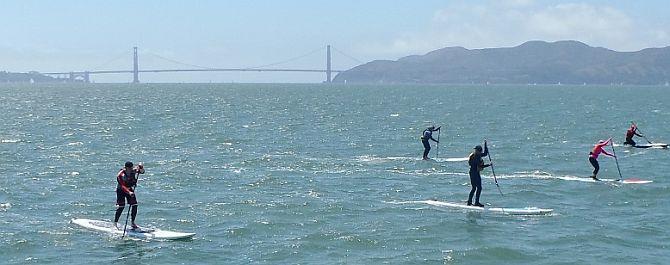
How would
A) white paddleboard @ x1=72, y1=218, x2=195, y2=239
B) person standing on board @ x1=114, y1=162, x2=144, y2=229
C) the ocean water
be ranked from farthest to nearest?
person standing on board @ x1=114, y1=162, x2=144, y2=229 → white paddleboard @ x1=72, y1=218, x2=195, y2=239 → the ocean water

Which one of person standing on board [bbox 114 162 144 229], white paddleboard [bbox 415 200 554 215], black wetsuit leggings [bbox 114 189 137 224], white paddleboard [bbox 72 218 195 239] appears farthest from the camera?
white paddleboard [bbox 415 200 554 215]

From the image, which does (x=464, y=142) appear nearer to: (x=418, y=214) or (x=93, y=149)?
(x=93, y=149)

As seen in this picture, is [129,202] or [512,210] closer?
[129,202]

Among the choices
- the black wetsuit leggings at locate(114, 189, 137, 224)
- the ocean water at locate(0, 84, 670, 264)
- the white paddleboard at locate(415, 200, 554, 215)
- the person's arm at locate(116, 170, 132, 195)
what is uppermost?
the person's arm at locate(116, 170, 132, 195)

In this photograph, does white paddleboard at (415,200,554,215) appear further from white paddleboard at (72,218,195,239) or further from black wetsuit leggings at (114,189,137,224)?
black wetsuit leggings at (114,189,137,224)

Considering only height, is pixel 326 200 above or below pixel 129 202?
below

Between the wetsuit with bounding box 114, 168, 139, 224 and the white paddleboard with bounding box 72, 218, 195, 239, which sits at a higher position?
the wetsuit with bounding box 114, 168, 139, 224

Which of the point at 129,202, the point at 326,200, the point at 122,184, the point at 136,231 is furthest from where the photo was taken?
the point at 326,200

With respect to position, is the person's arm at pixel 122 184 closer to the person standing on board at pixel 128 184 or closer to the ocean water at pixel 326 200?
the person standing on board at pixel 128 184

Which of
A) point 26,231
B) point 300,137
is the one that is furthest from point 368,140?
point 26,231

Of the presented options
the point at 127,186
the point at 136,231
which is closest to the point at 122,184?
the point at 127,186

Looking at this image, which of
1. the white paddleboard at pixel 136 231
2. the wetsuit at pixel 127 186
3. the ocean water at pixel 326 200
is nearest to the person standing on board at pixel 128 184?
the wetsuit at pixel 127 186

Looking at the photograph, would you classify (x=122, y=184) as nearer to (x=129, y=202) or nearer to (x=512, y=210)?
(x=129, y=202)

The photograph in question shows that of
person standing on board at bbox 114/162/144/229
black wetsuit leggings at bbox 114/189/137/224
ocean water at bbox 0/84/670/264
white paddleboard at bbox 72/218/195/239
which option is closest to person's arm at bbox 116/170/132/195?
person standing on board at bbox 114/162/144/229
